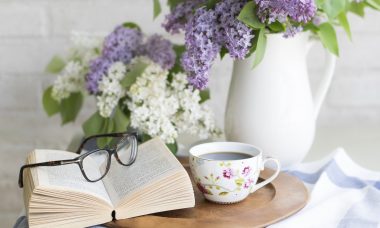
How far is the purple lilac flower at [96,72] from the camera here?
1.02m

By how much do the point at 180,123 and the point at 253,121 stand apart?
127 mm

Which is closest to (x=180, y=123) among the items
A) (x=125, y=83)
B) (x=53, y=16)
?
(x=125, y=83)

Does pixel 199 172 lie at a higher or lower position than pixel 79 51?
lower

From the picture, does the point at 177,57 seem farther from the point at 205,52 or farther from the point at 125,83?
the point at 205,52

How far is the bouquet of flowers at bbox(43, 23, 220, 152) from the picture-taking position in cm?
97

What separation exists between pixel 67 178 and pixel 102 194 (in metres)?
0.05

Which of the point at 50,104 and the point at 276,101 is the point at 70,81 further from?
the point at 276,101

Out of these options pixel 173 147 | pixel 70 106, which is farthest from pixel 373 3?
pixel 70 106

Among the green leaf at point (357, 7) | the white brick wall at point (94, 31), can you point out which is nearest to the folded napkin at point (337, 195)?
the green leaf at point (357, 7)

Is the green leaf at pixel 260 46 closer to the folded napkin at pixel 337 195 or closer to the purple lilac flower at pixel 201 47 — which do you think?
the purple lilac flower at pixel 201 47

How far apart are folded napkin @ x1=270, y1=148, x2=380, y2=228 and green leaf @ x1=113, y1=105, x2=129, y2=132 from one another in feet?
0.97

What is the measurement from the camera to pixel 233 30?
2.60 feet

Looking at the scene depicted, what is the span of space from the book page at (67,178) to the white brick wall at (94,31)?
0.66 m

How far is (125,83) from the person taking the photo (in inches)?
39.3
